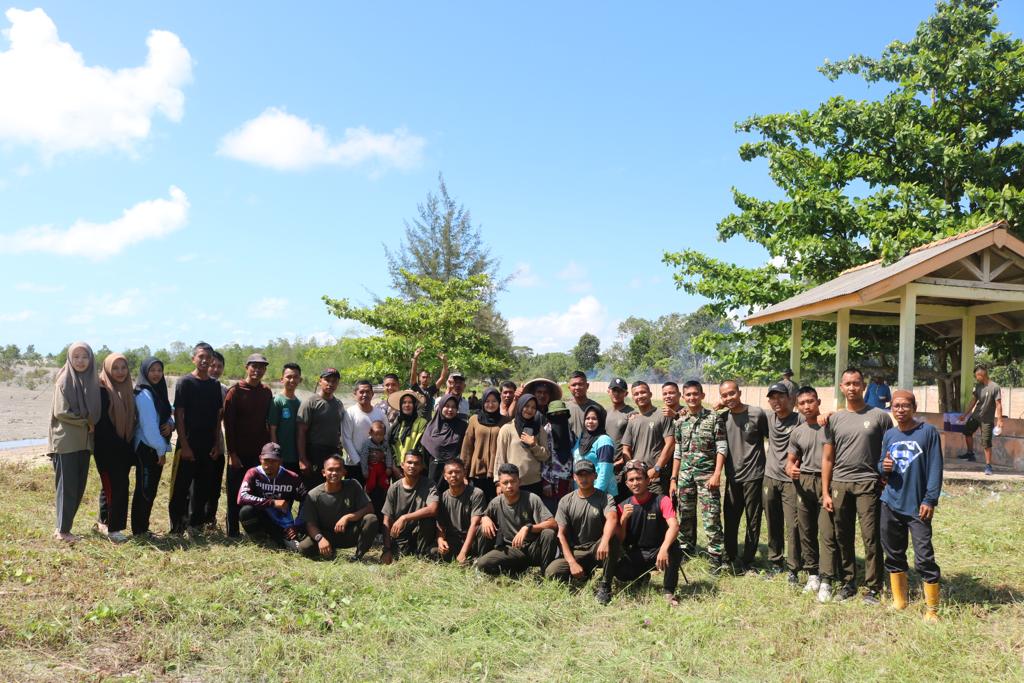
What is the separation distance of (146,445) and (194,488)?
2.07 feet

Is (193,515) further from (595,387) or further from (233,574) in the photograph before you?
(595,387)

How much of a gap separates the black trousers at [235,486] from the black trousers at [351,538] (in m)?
0.76

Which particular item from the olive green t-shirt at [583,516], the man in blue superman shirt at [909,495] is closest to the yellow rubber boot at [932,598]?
→ the man in blue superman shirt at [909,495]

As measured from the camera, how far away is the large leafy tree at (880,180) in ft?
49.5

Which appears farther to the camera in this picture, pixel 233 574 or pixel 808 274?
pixel 808 274

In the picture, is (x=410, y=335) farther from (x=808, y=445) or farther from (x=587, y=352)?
(x=587, y=352)

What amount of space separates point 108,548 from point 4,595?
3.31ft

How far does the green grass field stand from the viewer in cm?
408

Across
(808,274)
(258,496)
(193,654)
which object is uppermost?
(808,274)

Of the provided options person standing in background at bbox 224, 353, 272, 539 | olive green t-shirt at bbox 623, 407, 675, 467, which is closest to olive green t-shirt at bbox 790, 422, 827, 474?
olive green t-shirt at bbox 623, 407, 675, 467

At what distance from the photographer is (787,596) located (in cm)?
527

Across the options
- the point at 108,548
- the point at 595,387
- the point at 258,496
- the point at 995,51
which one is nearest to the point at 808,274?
the point at 995,51

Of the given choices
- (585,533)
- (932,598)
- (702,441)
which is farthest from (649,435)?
(932,598)

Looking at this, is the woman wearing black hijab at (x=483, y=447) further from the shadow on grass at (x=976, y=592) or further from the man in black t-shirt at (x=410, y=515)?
the shadow on grass at (x=976, y=592)
